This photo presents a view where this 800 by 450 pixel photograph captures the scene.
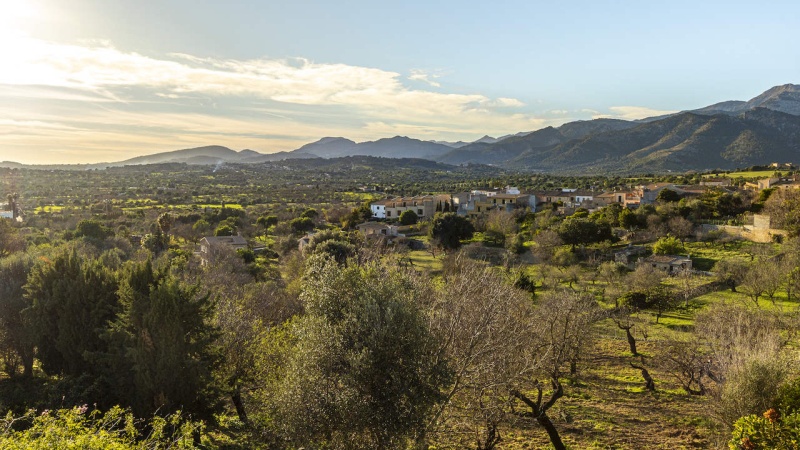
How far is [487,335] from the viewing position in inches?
523

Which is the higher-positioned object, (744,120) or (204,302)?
(744,120)

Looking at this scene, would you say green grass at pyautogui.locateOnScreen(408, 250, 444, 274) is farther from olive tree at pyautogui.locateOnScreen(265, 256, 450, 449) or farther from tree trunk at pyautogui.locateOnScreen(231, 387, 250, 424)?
olive tree at pyautogui.locateOnScreen(265, 256, 450, 449)

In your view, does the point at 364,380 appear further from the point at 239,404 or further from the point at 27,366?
the point at 27,366

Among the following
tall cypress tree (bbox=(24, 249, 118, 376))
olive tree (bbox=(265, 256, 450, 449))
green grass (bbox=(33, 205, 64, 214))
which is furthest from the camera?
green grass (bbox=(33, 205, 64, 214))

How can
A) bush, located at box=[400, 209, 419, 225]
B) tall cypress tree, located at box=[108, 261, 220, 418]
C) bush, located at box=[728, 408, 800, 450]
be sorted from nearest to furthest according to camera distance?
bush, located at box=[728, 408, 800, 450], tall cypress tree, located at box=[108, 261, 220, 418], bush, located at box=[400, 209, 419, 225]

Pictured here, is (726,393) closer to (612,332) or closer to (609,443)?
(609,443)

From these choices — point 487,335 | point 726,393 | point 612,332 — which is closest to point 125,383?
point 487,335

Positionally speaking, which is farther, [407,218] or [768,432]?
[407,218]

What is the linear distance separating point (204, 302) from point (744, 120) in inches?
8804

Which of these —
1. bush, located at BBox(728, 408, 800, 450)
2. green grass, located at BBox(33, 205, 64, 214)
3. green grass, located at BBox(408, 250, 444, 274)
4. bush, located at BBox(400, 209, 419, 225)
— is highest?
green grass, located at BBox(33, 205, 64, 214)

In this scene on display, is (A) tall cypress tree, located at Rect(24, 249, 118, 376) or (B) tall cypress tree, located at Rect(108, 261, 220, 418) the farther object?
(A) tall cypress tree, located at Rect(24, 249, 118, 376)

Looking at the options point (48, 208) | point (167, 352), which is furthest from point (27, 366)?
point (48, 208)

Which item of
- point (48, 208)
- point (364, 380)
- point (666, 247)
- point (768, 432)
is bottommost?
point (666, 247)

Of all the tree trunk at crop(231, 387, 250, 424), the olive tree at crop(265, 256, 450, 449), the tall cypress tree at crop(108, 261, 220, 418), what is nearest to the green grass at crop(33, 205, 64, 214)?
the tall cypress tree at crop(108, 261, 220, 418)
